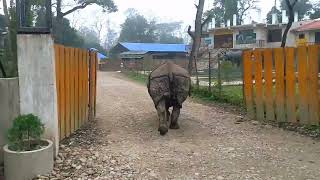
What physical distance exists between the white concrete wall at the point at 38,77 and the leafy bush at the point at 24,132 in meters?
0.35

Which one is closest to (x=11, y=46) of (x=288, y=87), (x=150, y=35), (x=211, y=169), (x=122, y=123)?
(x=122, y=123)

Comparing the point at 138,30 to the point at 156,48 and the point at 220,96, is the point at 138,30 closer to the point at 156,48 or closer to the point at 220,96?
the point at 156,48

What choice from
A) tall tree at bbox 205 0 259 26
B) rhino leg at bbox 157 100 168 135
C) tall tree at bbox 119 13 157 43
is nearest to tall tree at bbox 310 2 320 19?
tall tree at bbox 205 0 259 26

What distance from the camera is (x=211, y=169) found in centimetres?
571

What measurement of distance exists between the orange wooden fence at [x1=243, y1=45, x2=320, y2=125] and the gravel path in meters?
0.53

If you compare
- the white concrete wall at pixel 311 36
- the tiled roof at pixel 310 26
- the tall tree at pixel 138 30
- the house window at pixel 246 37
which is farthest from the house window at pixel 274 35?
the tall tree at pixel 138 30

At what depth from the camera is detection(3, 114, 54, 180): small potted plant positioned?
525 cm

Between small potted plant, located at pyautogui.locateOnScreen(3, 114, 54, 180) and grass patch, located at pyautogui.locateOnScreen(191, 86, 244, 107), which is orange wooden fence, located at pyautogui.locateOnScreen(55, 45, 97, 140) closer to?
small potted plant, located at pyautogui.locateOnScreen(3, 114, 54, 180)

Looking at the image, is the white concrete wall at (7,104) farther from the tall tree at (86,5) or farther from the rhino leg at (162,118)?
the tall tree at (86,5)

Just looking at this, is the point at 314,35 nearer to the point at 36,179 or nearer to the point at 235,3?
the point at 235,3

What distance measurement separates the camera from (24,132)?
217 inches

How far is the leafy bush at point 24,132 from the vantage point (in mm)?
5434

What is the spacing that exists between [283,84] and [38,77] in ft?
15.9

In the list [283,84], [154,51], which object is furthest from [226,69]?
[154,51]
